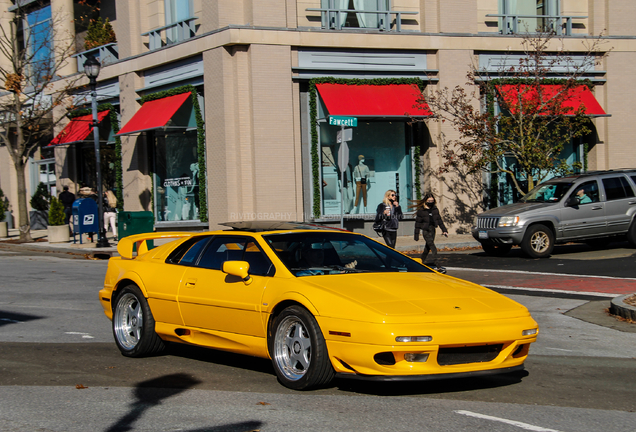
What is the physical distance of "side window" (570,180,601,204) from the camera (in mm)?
17438

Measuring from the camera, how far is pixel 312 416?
5.06m

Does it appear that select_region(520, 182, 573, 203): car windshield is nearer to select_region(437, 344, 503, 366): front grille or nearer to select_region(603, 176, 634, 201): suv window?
select_region(603, 176, 634, 201): suv window

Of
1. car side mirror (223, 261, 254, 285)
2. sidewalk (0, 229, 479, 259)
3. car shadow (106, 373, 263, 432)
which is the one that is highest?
car side mirror (223, 261, 254, 285)

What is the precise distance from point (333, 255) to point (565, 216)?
38.8 feet

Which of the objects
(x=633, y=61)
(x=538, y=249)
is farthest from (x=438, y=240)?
(x=633, y=61)

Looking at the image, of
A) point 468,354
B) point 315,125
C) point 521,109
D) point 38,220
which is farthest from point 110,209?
point 468,354

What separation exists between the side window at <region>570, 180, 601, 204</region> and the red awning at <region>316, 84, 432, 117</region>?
610 cm

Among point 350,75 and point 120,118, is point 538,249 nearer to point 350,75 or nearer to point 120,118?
point 350,75

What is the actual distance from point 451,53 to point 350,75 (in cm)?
346

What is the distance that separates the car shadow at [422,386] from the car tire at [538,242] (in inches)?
426

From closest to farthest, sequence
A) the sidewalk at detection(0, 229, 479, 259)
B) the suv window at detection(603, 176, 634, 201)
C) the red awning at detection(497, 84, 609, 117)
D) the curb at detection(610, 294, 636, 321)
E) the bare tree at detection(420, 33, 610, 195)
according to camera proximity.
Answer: the curb at detection(610, 294, 636, 321) → the suv window at detection(603, 176, 634, 201) → the sidewalk at detection(0, 229, 479, 259) → the bare tree at detection(420, 33, 610, 195) → the red awning at detection(497, 84, 609, 117)

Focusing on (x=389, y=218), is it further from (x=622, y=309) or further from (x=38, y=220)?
(x=38, y=220)

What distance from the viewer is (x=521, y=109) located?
68.2ft

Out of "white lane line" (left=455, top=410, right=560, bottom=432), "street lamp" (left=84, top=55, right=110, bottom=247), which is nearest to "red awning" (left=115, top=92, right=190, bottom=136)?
"street lamp" (left=84, top=55, right=110, bottom=247)
